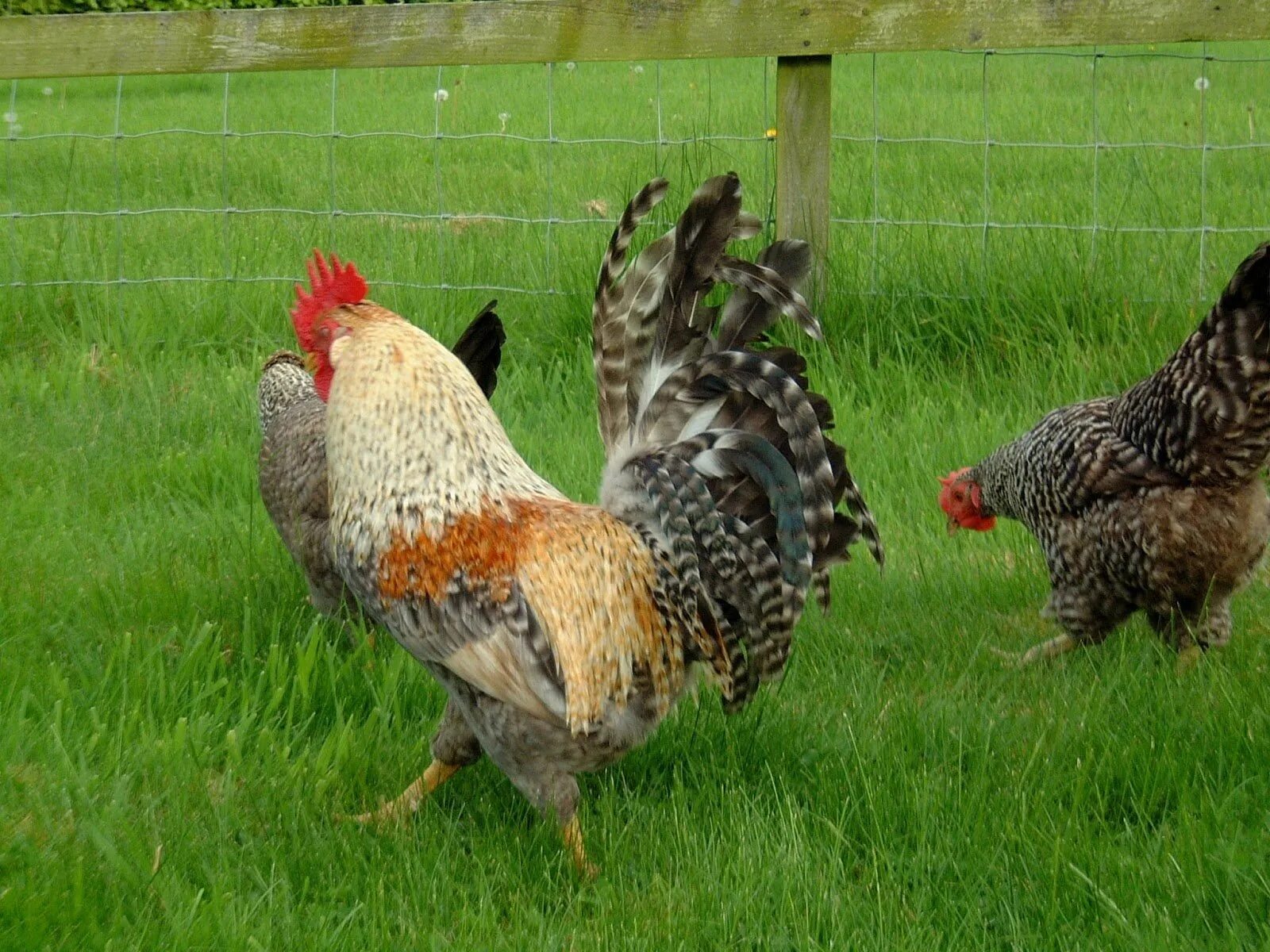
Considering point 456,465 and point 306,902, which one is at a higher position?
point 456,465

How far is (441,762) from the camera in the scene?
3592mm

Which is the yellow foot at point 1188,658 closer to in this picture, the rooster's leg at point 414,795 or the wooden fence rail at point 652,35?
the rooster's leg at point 414,795

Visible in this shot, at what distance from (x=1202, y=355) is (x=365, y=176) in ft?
22.1

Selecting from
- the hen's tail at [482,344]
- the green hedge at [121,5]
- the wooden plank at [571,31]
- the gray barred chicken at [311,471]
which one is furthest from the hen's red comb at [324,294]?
the green hedge at [121,5]

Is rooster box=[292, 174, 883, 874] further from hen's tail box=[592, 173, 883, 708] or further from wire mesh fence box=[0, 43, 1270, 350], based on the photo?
wire mesh fence box=[0, 43, 1270, 350]

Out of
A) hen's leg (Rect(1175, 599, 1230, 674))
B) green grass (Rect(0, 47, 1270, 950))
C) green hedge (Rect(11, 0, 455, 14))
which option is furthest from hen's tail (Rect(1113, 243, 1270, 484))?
green hedge (Rect(11, 0, 455, 14))

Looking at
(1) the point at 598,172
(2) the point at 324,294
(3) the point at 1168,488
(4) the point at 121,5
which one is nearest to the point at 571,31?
(2) the point at 324,294

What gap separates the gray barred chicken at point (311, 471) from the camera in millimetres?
4207

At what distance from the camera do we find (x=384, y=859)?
10.6 feet

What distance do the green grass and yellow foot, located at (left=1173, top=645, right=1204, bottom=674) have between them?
9cm

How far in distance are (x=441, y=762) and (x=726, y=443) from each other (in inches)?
46.1

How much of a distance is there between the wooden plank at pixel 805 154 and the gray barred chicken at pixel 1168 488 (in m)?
1.99

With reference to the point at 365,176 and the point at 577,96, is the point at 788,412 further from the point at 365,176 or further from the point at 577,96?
the point at 577,96

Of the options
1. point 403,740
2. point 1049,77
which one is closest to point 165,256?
point 403,740
